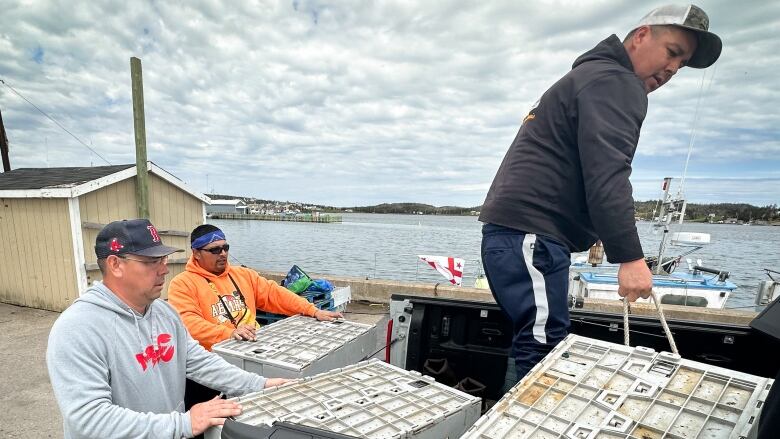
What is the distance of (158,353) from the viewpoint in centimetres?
214

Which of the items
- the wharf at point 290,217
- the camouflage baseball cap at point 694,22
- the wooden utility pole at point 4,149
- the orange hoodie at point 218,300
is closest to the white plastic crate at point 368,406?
the orange hoodie at point 218,300

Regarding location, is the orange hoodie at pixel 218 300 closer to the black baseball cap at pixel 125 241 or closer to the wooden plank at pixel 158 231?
the black baseball cap at pixel 125 241

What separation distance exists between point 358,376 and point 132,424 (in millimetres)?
1022

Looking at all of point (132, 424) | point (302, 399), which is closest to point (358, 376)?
point (302, 399)

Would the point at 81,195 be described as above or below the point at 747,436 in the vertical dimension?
above

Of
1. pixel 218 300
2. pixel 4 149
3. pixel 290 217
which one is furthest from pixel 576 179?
pixel 290 217

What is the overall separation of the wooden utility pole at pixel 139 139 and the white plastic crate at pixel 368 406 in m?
6.62

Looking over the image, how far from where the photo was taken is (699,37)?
185 cm

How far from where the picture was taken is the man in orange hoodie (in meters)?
3.22

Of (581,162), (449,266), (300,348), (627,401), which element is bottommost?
(449,266)

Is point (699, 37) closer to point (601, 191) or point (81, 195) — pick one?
point (601, 191)

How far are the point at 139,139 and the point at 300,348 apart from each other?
6.09 m

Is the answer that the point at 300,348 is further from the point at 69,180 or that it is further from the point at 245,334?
the point at 69,180

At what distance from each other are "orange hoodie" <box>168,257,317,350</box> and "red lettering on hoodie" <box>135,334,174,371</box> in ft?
3.27
